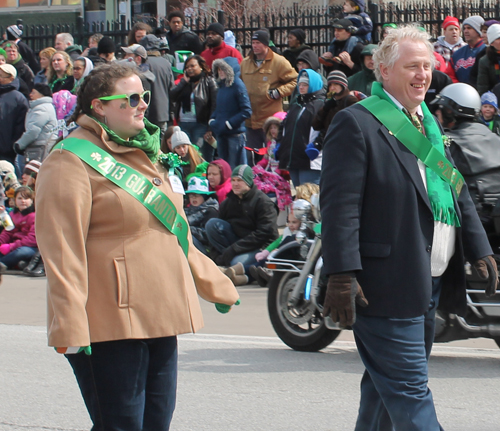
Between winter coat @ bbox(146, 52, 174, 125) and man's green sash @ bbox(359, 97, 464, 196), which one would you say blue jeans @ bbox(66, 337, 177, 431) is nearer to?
man's green sash @ bbox(359, 97, 464, 196)

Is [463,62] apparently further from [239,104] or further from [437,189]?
[437,189]

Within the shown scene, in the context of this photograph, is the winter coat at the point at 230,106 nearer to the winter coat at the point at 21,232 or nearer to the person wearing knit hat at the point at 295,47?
the person wearing knit hat at the point at 295,47

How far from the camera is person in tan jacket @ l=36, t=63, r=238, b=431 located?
3018 mm

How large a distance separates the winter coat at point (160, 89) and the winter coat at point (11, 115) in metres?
2.20

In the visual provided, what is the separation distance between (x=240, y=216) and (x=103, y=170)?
7.21 m

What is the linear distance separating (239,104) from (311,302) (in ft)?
20.4

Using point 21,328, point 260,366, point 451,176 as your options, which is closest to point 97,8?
point 21,328

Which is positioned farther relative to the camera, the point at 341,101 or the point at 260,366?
the point at 341,101

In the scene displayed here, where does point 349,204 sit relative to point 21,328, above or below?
above

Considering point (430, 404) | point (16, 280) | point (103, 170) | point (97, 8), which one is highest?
point (97, 8)

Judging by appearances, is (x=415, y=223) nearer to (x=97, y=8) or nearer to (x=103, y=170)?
(x=103, y=170)

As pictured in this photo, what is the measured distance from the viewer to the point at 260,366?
6281mm

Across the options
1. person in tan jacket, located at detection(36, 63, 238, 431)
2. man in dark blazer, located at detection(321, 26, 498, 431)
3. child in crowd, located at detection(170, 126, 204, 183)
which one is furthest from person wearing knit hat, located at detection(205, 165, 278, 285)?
person in tan jacket, located at detection(36, 63, 238, 431)

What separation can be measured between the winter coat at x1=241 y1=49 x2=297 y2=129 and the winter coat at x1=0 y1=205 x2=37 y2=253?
3.62 metres
